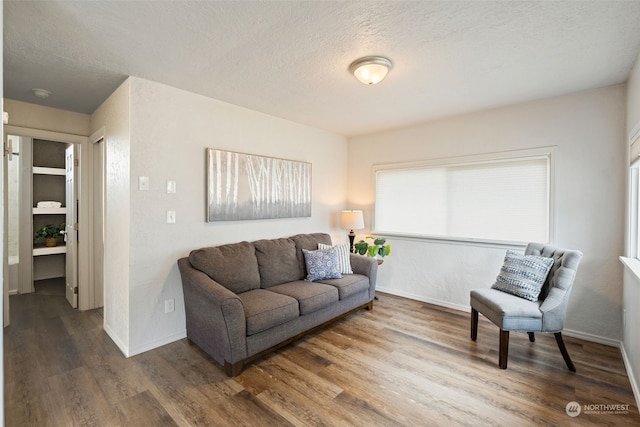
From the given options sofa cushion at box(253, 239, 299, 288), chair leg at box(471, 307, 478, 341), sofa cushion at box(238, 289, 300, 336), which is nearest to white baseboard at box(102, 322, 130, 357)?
sofa cushion at box(238, 289, 300, 336)

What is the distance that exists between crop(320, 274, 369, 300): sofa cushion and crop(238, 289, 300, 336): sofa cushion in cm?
64

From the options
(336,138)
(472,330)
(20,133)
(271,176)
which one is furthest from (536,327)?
(20,133)

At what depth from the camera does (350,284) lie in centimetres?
336

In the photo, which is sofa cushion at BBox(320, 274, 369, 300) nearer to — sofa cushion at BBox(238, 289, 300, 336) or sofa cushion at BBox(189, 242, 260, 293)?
sofa cushion at BBox(238, 289, 300, 336)

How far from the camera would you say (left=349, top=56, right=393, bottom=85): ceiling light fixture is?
2.33 m

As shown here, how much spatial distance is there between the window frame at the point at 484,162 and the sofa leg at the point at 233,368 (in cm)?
280

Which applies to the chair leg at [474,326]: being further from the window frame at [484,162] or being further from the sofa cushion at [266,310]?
the sofa cushion at [266,310]

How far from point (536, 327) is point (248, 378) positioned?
2.31m

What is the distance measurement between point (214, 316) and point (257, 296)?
462mm

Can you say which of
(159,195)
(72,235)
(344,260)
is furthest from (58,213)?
(344,260)

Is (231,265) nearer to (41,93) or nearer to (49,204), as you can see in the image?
(41,93)

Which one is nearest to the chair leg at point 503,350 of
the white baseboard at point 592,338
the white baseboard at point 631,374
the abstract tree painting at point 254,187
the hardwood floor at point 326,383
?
the hardwood floor at point 326,383

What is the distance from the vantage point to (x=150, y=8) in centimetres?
177

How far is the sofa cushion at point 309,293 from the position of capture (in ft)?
9.38
